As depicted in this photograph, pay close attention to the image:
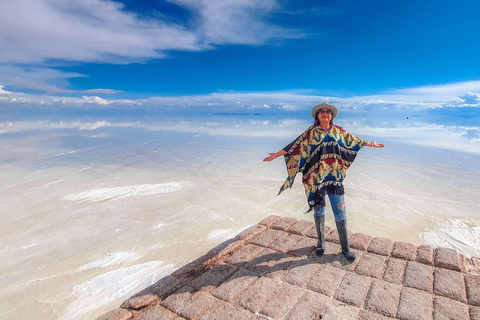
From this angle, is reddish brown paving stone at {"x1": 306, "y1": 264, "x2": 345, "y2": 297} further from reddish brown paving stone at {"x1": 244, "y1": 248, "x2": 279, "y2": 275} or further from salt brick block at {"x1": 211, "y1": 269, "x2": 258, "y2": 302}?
salt brick block at {"x1": 211, "y1": 269, "x2": 258, "y2": 302}

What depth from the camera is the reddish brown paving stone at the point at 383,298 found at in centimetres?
309

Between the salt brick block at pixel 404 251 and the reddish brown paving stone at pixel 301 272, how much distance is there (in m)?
1.26

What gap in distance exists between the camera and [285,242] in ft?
15.7

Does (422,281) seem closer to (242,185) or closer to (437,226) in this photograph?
(437,226)

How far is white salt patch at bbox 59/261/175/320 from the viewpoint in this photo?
14.2 ft

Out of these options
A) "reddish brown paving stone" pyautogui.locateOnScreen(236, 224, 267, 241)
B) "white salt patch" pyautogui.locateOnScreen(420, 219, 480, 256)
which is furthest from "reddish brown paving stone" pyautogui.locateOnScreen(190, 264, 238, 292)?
"white salt patch" pyautogui.locateOnScreen(420, 219, 480, 256)

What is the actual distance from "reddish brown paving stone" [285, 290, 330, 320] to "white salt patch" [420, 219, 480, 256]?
433 cm

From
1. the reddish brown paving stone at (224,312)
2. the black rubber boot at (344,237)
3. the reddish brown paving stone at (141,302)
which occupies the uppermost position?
the black rubber boot at (344,237)

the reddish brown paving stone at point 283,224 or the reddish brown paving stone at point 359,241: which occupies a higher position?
the reddish brown paving stone at point 283,224

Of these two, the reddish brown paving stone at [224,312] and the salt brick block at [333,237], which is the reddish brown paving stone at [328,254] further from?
the reddish brown paving stone at [224,312]

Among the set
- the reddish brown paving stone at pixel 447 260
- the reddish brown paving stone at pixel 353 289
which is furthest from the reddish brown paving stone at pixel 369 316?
the reddish brown paving stone at pixel 447 260

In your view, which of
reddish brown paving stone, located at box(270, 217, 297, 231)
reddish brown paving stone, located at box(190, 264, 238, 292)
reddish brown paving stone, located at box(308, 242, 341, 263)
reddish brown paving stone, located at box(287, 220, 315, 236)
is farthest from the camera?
reddish brown paving stone, located at box(270, 217, 297, 231)

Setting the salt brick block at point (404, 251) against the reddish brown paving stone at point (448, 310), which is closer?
the reddish brown paving stone at point (448, 310)

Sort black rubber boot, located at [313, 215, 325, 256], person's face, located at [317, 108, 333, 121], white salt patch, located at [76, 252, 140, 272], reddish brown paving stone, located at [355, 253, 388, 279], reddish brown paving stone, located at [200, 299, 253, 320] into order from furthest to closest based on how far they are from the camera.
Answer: white salt patch, located at [76, 252, 140, 272]
black rubber boot, located at [313, 215, 325, 256]
person's face, located at [317, 108, 333, 121]
reddish brown paving stone, located at [355, 253, 388, 279]
reddish brown paving stone, located at [200, 299, 253, 320]
